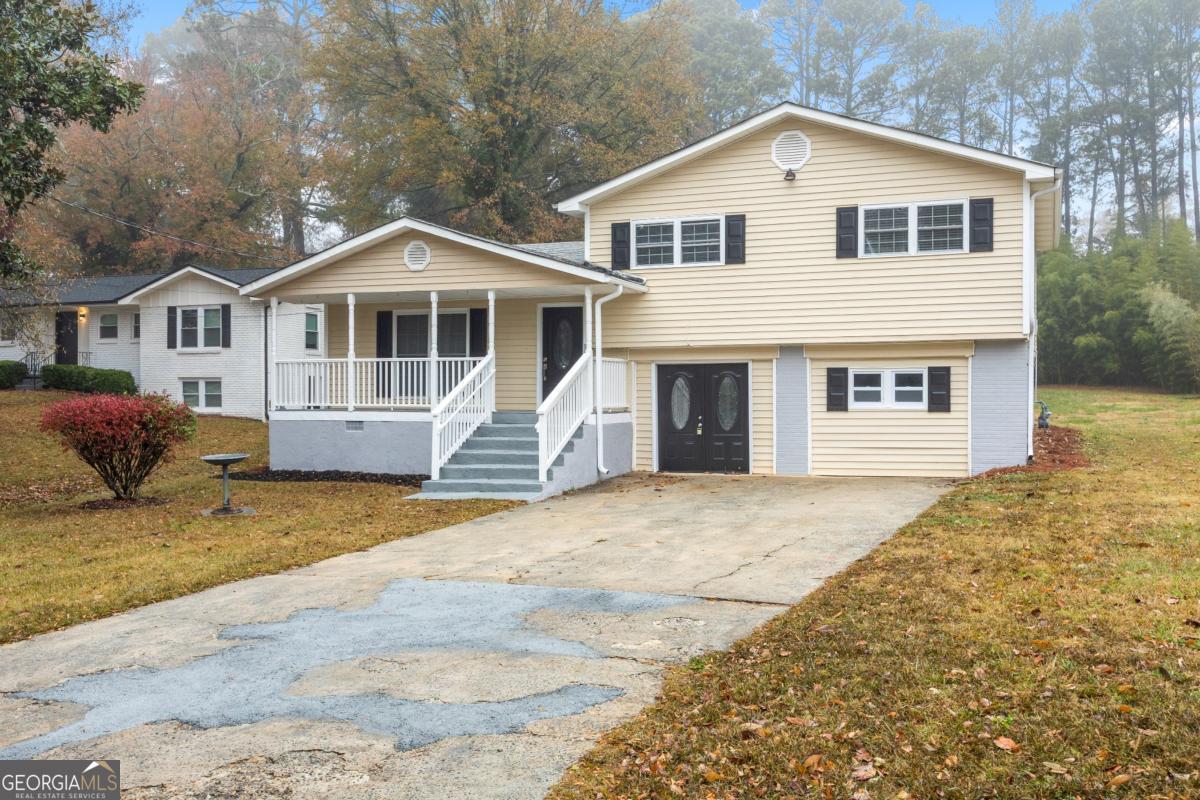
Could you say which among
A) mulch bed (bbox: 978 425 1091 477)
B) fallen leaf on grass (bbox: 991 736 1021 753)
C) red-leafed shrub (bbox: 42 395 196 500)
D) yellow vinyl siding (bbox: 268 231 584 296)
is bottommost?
fallen leaf on grass (bbox: 991 736 1021 753)

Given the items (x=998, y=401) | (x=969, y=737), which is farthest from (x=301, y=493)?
Answer: (x=969, y=737)

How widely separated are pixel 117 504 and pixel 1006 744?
1286cm

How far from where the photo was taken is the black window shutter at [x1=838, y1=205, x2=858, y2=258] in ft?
Answer: 54.0

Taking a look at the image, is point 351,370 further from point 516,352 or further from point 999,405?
point 999,405

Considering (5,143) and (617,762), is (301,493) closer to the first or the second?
(5,143)

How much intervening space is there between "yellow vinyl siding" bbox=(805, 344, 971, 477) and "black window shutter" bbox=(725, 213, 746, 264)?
193 centimetres

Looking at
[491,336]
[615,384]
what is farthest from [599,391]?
[491,336]

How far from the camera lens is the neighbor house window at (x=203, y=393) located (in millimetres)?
29875

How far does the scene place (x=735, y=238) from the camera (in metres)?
17.1

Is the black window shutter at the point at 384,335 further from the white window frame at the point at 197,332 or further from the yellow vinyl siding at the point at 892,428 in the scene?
the white window frame at the point at 197,332

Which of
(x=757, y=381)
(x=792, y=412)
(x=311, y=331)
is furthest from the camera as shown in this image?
(x=311, y=331)

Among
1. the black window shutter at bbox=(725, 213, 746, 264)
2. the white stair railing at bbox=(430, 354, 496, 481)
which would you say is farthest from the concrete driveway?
the black window shutter at bbox=(725, 213, 746, 264)

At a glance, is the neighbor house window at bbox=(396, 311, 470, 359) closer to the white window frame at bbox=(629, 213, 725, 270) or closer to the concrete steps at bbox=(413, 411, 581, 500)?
→ the concrete steps at bbox=(413, 411, 581, 500)

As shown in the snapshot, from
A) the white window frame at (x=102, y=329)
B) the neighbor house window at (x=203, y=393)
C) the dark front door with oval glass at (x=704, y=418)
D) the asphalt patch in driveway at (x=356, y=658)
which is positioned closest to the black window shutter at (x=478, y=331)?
the dark front door with oval glass at (x=704, y=418)
